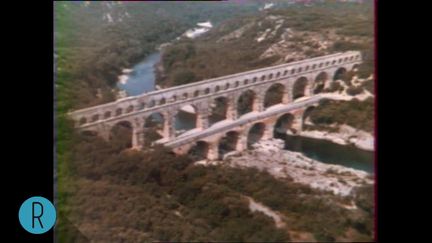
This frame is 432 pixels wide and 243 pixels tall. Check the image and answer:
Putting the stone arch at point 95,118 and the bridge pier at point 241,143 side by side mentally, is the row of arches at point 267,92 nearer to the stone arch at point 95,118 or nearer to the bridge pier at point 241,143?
the stone arch at point 95,118

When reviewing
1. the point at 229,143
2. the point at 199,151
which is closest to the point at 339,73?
the point at 229,143

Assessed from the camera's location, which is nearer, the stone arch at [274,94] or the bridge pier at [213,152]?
the bridge pier at [213,152]

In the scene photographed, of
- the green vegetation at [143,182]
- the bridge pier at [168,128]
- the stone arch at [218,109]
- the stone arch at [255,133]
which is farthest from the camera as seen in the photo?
the stone arch at [218,109]

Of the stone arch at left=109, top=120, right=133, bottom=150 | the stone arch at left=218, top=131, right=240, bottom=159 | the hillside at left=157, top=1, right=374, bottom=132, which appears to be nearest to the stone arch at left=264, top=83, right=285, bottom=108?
the hillside at left=157, top=1, right=374, bottom=132

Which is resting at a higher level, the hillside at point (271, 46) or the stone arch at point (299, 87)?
the hillside at point (271, 46)

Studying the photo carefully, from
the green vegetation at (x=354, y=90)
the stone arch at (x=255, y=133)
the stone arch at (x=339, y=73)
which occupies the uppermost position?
the stone arch at (x=339, y=73)

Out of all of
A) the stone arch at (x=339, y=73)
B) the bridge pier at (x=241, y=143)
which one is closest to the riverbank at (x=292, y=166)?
the bridge pier at (x=241, y=143)
